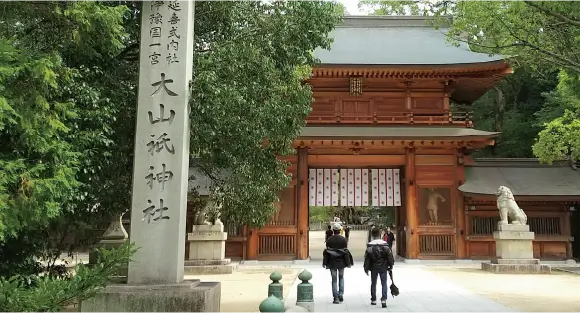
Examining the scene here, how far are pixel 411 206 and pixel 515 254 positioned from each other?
3.67 meters

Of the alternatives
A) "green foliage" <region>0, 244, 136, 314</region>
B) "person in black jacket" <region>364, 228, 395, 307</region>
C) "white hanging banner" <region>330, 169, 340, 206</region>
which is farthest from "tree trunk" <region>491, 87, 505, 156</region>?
"green foliage" <region>0, 244, 136, 314</region>

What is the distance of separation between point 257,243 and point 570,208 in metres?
11.1

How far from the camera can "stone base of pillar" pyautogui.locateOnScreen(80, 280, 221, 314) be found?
18.5ft

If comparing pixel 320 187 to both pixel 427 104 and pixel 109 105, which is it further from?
pixel 109 105

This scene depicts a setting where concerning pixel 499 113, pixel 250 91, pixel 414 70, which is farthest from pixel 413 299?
pixel 499 113

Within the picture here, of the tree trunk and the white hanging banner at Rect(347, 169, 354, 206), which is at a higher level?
the tree trunk

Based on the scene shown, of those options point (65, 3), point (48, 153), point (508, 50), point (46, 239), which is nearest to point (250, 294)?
point (46, 239)

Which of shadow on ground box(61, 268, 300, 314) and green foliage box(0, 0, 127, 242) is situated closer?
green foliage box(0, 0, 127, 242)

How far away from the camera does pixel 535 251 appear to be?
1616cm

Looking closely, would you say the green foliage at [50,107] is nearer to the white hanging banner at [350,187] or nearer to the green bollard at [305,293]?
the green bollard at [305,293]

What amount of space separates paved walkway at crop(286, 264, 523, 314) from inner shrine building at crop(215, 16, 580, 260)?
4525mm

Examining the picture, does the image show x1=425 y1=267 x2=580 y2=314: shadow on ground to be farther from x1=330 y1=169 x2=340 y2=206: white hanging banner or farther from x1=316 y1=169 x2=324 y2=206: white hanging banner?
x1=316 y1=169 x2=324 y2=206: white hanging banner

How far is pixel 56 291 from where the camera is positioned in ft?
12.5

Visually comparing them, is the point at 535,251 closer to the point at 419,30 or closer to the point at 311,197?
the point at 311,197
